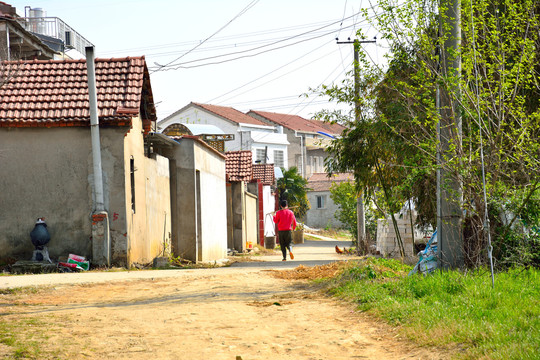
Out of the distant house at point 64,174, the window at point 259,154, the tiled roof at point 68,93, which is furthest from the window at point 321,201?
the distant house at point 64,174

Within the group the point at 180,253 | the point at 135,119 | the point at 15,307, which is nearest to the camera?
the point at 15,307

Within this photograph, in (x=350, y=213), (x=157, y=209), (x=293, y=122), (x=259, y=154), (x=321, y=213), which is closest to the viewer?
(x=157, y=209)

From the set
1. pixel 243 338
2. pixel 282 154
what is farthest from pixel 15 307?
pixel 282 154

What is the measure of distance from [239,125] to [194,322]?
169ft

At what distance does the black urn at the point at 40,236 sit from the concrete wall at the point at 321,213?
51942mm

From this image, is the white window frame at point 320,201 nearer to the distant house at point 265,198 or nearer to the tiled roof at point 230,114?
the tiled roof at point 230,114

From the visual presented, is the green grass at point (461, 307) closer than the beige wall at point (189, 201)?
Yes

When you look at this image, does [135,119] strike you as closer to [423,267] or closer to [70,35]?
[423,267]

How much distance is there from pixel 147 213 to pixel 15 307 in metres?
8.64

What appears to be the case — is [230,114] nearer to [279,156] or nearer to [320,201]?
[279,156]

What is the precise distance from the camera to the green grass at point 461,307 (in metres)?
5.72

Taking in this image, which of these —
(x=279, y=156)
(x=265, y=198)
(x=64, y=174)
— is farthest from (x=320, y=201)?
(x=64, y=174)

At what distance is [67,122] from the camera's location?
16.3m

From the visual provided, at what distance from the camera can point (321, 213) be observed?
2677 inches
